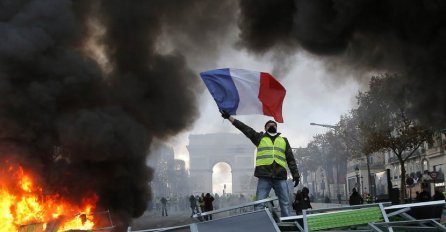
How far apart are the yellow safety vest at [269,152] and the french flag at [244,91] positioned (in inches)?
30.1

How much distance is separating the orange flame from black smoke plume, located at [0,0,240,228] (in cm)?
28

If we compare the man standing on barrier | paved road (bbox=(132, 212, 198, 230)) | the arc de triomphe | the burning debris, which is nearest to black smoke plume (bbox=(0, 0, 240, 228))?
the burning debris

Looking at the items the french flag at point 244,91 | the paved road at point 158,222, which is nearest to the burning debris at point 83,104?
the paved road at point 158,222

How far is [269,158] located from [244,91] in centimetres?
113

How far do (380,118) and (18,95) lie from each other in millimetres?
20833

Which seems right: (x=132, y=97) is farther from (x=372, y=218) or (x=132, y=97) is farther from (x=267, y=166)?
(x=372, y=218)

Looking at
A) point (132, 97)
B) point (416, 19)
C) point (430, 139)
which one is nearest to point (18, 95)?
point (132, 97)

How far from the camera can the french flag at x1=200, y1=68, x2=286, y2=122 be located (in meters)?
7.92

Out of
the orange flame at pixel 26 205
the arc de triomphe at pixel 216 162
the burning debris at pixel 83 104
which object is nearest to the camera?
the orange flame at pixel 26 205

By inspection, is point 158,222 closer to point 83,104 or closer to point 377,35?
point 83,104

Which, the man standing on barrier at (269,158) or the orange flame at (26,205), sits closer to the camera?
the man standing on barrier at (269,158)

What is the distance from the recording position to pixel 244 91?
26.3 feet

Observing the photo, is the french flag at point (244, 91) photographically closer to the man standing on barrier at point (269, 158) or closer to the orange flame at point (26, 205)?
the man standing on barrier at point (269, 158)

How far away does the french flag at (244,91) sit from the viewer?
7918 mm
